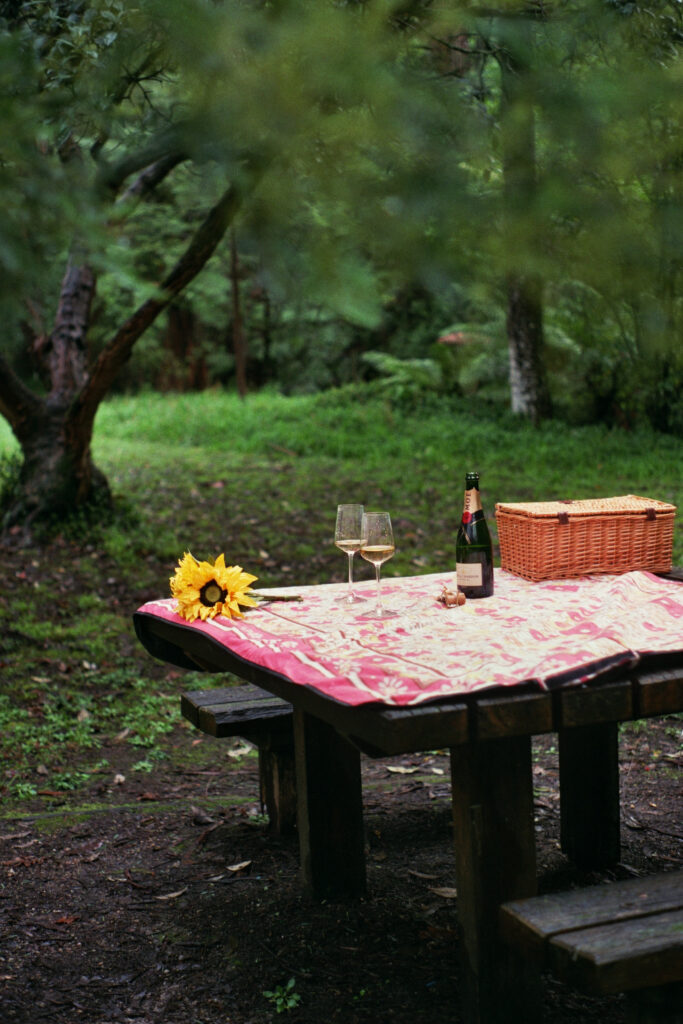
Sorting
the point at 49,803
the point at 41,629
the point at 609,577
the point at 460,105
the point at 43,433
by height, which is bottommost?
the point at 49,803

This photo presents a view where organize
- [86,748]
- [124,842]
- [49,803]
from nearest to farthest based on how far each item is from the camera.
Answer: [124,842] < [49,803] < [86,748]

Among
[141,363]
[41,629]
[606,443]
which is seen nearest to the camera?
[41,629]

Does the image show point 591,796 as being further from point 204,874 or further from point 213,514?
point 213,514

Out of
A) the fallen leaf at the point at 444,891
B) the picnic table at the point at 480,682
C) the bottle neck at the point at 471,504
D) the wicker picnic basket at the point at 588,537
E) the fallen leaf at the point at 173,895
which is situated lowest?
the fallen leaf at the point at 173,895

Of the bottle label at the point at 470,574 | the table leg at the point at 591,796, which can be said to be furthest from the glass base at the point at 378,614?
the table leg at the point at 591,796

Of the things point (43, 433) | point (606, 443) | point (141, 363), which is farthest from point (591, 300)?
point (141, 363)

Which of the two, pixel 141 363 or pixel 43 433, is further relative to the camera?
pixel 141 363

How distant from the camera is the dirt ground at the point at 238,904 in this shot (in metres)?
2.74

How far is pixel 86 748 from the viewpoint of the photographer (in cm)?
500

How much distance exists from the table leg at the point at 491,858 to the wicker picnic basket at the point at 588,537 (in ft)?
2.93

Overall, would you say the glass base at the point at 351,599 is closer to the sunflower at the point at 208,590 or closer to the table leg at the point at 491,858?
the sunflower at the point at 208,590

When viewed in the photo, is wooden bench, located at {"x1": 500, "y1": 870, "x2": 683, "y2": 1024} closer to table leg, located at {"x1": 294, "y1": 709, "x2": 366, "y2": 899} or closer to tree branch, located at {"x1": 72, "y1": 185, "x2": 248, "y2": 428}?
table leg, located at {"x1": 294, "y1": 709, "x2": 366, "y2": 899}

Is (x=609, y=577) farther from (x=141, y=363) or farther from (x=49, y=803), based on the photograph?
(x=141, y=363)

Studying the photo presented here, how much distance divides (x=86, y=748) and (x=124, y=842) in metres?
1.17
